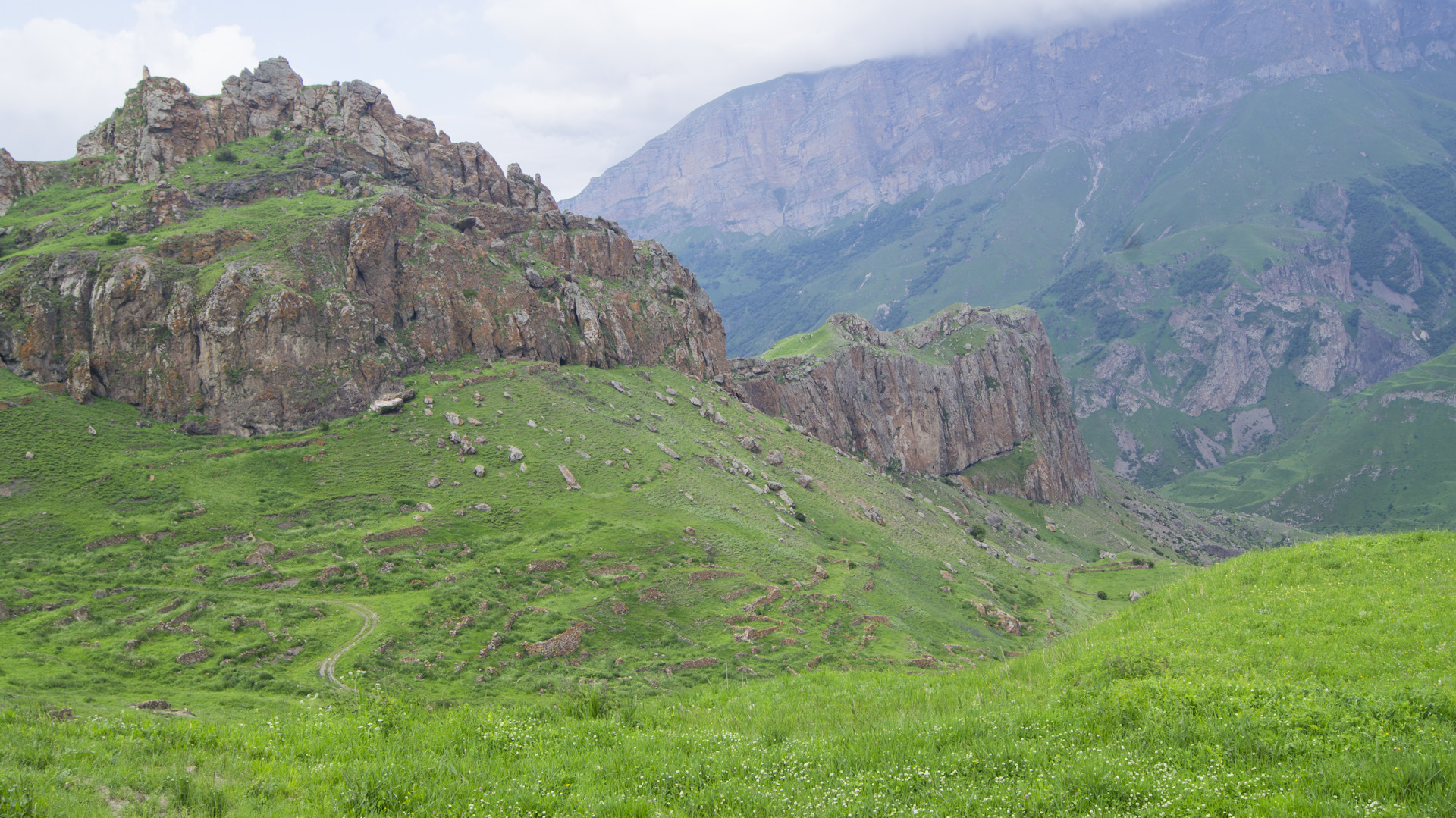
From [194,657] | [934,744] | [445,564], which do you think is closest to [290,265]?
A: [445,564]

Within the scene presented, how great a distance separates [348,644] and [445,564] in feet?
44.7

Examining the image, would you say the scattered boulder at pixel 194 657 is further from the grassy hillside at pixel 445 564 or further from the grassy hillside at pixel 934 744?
the grassy hillside at pixel 934 744

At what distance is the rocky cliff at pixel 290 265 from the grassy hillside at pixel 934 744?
63.1m

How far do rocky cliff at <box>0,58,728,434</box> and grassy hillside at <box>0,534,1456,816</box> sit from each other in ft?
207

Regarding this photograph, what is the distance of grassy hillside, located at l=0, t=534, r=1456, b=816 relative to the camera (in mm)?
12734

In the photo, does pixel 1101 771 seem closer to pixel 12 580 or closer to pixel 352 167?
pixel 12 580

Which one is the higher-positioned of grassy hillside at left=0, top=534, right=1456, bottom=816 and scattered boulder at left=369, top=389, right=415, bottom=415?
scattered boulder at left=369, top=389, right=415, bottom=415

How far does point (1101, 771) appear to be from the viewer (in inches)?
526

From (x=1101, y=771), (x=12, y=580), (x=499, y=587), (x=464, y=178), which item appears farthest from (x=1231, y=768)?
(x=464, y=178)

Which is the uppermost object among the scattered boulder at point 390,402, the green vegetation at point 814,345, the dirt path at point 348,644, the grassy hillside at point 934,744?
the green vegetation at point 814,345

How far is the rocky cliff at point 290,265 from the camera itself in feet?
228

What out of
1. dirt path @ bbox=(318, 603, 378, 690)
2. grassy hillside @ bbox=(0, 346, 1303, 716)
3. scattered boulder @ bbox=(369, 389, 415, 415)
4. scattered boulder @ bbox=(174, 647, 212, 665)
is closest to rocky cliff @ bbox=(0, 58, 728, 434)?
scattered boulder @ bbox=(369, 389, 415, 415)

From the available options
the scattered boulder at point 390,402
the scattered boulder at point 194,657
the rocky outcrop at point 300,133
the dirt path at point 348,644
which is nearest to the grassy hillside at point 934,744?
the dirt path at point 348,644

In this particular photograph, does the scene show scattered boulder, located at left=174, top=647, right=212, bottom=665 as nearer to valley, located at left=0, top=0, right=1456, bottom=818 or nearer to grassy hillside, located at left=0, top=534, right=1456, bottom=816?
valley, located at left=0, top=0, right=1456, bottom=818
